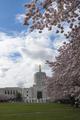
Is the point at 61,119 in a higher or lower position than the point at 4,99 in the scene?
lower

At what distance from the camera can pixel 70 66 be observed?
71.6 ft

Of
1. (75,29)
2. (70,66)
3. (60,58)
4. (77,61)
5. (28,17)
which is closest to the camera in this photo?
(28,17)

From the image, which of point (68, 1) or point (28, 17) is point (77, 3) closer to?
point (68, 1)

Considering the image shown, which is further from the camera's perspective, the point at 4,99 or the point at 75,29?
the point at 4,99

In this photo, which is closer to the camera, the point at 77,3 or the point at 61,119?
the point at 77,3

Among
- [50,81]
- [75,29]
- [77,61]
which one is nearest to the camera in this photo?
[75,29]

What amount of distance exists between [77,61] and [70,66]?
7.46 ft

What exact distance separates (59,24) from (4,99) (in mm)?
179695

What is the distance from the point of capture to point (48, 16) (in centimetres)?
1498

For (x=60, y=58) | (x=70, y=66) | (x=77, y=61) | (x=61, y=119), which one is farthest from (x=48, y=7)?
(x=61, y=119)

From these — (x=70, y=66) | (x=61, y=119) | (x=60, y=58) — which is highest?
(x=60, y=58)

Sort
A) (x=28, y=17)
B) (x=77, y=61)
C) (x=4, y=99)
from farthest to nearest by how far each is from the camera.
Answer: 1. (x=4, y=99)
2. (x=77, y=61)
3. (x=28, y=17)

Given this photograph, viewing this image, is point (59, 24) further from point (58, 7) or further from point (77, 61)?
point (77, 61)

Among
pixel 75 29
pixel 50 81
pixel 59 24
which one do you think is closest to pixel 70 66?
pixel 75 29
